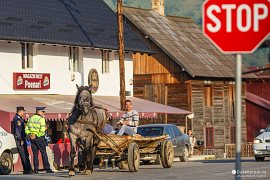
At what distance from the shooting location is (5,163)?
28703 mm

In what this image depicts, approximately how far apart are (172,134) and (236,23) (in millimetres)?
26049

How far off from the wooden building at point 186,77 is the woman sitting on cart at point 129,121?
2937cm

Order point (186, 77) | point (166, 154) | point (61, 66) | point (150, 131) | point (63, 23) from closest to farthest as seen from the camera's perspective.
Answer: point (166, 154), point (150, 131), point (61, 66), point (63, 23), point (186, 77)

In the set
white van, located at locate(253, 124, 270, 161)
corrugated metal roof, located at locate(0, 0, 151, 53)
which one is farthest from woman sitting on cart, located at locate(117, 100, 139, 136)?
corrugated metal roof, located at locate(0, 0, 151, 53)

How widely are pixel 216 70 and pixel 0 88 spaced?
75.9 ft

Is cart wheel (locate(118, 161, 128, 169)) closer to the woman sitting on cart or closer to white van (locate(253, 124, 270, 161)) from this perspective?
the woman sitting on cart

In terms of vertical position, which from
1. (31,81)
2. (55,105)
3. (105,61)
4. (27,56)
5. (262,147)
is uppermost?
(105,61)

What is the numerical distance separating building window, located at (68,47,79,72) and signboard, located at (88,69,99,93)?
42.1 inches

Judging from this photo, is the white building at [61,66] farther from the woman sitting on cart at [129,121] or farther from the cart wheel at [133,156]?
the cart wheel at [133,156]

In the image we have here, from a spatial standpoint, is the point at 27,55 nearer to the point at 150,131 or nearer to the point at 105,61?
the point at 105,61

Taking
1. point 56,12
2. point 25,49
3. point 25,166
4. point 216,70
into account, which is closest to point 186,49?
point 216,70

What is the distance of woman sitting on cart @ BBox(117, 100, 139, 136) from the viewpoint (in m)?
25.8

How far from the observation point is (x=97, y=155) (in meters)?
25.7

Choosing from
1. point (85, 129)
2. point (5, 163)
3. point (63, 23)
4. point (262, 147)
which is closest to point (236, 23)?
point (85, 129)
